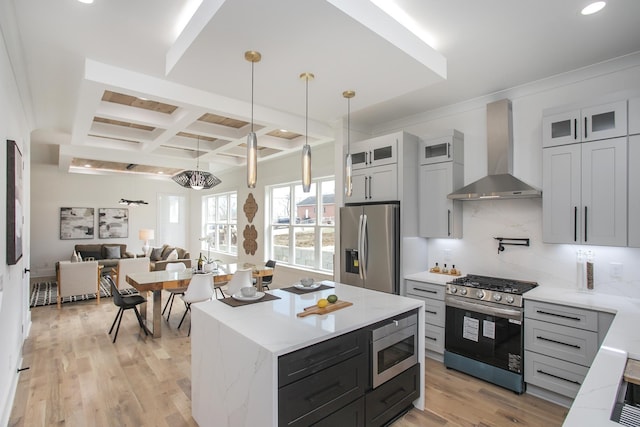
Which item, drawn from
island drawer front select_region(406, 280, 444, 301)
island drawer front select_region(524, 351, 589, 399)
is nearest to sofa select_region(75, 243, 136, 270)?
island drawer front select_region(406, 280, 444, 301)

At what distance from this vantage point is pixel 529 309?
2783 mm

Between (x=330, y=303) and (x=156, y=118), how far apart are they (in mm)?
3124

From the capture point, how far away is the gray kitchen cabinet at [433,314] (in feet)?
11.1

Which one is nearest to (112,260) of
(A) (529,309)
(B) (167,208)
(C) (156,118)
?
(B) (167,208)

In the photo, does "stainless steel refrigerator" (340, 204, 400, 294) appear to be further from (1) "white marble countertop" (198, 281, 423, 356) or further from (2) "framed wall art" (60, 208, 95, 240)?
(2) "framed wall art" (60, 208, 95, 240)

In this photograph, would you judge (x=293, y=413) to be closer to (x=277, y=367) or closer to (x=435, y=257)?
(x=277, y=367)

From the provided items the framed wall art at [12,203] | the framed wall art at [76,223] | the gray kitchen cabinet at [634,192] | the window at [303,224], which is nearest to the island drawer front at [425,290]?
the gray kitchen cabinet at [634,192]

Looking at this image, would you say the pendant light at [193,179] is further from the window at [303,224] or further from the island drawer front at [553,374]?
the island drawer front at [553,374]

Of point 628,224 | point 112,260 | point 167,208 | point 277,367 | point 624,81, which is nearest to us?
point 277,367

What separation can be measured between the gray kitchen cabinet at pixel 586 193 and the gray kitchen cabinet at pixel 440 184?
0.87 meters

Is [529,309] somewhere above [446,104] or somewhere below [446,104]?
below

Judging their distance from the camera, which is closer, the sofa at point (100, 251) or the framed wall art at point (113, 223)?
the sofa at point (100, 251)

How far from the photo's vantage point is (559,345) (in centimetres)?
264

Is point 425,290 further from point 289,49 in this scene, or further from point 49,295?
point 49,295
